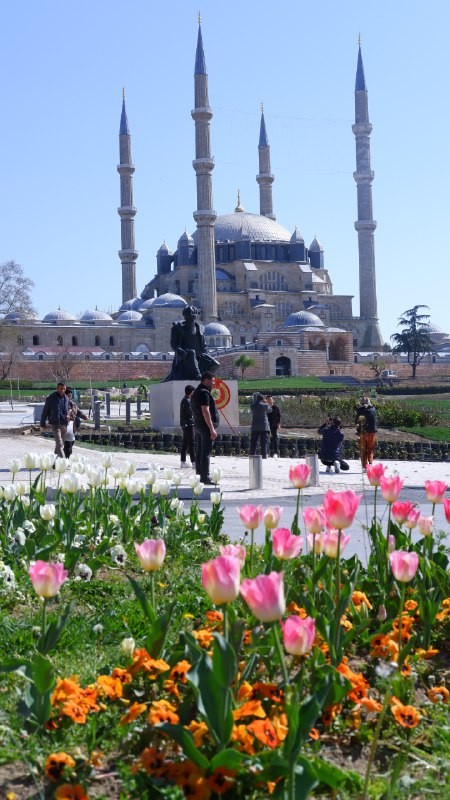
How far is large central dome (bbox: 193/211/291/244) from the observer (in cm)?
6950

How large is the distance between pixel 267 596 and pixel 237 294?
2576 inches

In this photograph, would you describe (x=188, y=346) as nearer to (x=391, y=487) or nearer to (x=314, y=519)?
(x=391, y=487)

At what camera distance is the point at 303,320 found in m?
61.6

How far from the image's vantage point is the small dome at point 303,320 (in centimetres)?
6147

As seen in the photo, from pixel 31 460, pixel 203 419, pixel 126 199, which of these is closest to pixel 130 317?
pixel 126 199

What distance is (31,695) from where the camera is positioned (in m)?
2.50

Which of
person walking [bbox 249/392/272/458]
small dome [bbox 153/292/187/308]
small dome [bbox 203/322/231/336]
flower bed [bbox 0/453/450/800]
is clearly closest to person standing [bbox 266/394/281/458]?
person walking [bbox 249/392/272/458]

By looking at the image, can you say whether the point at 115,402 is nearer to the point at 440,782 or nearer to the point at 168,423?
the point at 168,423

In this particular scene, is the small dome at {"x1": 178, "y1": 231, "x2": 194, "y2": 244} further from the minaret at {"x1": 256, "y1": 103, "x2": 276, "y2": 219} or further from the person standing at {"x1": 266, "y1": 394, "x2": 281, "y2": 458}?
the person standing at {"x1": 266, "y1": 394, "x2": 281, "y2": 458}

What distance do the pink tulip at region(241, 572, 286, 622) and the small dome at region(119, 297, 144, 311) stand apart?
65892mm

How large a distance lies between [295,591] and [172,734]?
1.08 meters

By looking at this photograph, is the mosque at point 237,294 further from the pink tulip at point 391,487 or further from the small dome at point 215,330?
the pink tulip at point 391,487

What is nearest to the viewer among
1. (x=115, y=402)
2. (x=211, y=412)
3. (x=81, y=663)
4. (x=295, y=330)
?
(x=81, y=663)

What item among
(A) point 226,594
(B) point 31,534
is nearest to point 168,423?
(B) point 31,534
